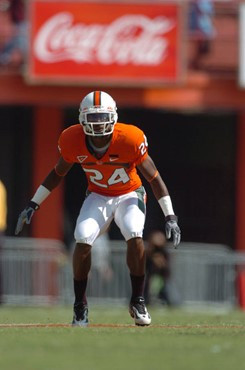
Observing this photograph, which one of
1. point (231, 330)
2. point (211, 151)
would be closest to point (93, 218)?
point (231, 330)

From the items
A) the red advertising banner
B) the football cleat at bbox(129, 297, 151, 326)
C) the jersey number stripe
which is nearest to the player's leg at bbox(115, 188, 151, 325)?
the football cleat at bbox(129, 297, 151, 326)

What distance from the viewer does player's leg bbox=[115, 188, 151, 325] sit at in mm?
12781

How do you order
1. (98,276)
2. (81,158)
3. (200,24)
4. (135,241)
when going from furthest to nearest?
1. (200,24)
2. (98,276)
3. (81,158)
4. (135,241)

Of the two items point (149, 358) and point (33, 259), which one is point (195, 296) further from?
point (149, 358)

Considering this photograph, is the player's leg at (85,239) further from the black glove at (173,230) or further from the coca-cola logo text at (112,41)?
the coca-cola logo text at (112,41)

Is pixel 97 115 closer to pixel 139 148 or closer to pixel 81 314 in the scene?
pixel 139 148

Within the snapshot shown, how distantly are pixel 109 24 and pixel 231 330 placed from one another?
12642 millimetres

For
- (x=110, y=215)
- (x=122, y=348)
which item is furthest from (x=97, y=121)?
(x=122, y=348)

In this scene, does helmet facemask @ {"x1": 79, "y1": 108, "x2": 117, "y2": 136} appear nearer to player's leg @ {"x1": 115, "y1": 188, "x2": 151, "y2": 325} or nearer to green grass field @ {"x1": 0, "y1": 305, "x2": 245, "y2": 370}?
player's leg @ {"x1": 115, "y1": 188, "x2": 151, "y2": 325}

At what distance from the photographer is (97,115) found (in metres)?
12.6

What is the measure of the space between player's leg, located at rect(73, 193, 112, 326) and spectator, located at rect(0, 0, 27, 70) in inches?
456

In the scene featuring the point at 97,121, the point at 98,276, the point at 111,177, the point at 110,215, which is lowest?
the point at 98,276

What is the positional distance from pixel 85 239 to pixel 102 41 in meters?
12.0

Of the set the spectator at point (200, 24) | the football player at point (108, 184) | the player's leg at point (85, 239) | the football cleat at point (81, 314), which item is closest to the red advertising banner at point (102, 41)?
the spectator at point (200, 24)
